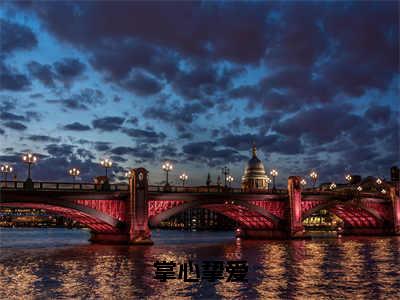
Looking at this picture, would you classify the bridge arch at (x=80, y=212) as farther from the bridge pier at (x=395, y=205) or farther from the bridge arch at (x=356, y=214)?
the bridge pier at (x=395, y=205)

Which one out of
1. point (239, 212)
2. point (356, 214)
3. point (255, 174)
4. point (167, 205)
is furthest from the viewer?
point (255, 174)

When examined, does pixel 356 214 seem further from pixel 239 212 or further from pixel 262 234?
pixel 239 212

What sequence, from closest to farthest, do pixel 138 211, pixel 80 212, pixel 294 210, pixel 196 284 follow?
1. pixel 196 284
2. pixel 80 212
3. pixel 138 211
4. pixel 294 210

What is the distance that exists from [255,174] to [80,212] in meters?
118

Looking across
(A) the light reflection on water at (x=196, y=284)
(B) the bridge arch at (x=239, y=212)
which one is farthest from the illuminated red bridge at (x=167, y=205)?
(A) the light reflection on water at (x=196, y=284)

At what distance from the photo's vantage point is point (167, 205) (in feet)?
269

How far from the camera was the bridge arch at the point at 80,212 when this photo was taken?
2685 inches

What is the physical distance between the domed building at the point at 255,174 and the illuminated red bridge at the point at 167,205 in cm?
5988

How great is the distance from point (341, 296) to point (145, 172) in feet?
160

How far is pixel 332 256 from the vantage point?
5881 cm

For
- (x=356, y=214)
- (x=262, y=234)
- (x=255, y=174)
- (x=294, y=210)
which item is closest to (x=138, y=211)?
(x=262, y=234)

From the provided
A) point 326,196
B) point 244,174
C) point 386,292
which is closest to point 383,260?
point 386,292

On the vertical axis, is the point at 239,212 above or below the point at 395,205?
below

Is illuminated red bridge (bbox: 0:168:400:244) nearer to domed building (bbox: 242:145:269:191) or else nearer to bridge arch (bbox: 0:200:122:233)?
bridge arch (bbox: 0:200:122:233)
